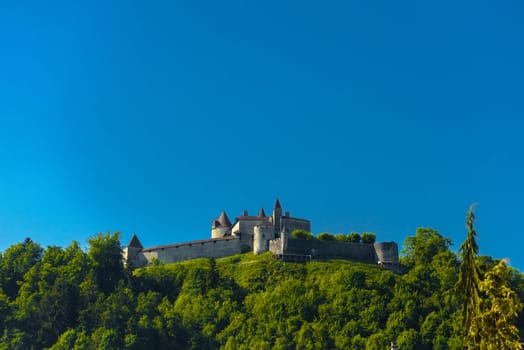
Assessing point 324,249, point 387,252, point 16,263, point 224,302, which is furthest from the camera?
point 324,249

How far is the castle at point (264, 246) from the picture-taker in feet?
300

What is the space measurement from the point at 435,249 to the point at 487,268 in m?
75.0

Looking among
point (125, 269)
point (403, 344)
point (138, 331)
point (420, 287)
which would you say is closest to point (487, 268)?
point (403, 344)

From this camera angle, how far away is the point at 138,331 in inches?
2891

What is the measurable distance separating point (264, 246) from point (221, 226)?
59.2 feet

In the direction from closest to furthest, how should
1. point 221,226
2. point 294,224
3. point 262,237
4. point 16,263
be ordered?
point 16,263
point 262,237
point 294,224
point 221,226

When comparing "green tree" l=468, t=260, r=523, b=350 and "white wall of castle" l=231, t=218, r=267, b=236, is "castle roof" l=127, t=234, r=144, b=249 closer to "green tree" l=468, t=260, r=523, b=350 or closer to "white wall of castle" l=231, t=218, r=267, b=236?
"white wall of castle" l=231, t=218, r=267, b=236

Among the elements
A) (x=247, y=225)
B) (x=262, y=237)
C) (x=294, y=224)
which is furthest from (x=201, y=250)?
(x=294, y=224)

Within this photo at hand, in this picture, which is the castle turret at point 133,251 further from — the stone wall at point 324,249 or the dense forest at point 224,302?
the stone wall at point 324,249

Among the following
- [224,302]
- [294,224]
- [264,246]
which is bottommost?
[224,302]

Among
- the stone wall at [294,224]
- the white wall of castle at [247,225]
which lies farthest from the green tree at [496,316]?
the stone wall at [294,224]

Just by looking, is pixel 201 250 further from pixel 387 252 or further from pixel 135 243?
pixel 387 252

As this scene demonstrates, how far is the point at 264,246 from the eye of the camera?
308ft

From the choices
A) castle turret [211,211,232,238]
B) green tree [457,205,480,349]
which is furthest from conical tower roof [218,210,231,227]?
green tree [457,205,480,349]
